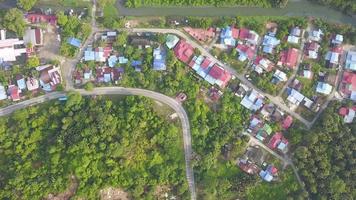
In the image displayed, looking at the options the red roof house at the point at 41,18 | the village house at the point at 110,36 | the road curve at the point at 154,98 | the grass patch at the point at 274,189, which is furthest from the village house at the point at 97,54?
the grass patch at the point at 274,189

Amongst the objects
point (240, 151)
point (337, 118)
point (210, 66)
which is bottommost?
point (240, 151)

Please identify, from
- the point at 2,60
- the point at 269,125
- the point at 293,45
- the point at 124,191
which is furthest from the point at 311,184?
the point at 2,60

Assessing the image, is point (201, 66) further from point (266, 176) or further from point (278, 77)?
point (266, 176)

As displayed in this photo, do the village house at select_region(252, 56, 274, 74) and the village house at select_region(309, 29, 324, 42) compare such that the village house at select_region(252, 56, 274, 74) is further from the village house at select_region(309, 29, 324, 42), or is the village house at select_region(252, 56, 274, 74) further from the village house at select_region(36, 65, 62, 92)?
the village house at select_region(36, 65, 62, 92)

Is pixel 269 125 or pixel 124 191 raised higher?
pixel 269 125

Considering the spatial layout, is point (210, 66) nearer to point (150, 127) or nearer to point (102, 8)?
point (150, 127)

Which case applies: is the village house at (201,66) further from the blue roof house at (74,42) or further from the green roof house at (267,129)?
the blue roof house at (74,42)
